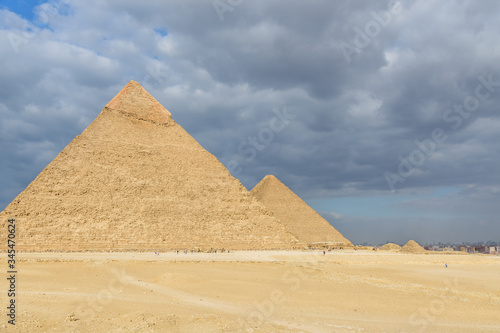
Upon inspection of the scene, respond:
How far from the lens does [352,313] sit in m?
11.1

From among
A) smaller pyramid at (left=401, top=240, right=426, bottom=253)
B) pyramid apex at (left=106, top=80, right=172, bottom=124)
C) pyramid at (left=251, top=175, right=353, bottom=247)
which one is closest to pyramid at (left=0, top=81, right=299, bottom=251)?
pyramid apex at (left=106, top=80, right=172, bottom=124)

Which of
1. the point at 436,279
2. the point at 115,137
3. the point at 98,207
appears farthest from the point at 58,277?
the point at 115,137

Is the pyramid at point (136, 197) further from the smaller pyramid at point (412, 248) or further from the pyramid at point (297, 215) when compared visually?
the smaller pyramid at point (412, 248)

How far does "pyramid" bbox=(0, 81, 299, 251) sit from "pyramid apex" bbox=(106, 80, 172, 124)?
0.51 ft

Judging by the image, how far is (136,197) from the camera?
49.2 m

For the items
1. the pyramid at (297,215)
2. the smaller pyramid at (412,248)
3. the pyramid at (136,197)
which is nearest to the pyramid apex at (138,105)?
the pyramid at (136,197)

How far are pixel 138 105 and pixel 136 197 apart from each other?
1912 centimetres

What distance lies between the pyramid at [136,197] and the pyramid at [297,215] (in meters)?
Result: 21.4

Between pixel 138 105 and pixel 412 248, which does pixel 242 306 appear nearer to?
pixel 138 105

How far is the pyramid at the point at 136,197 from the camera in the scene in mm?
42625

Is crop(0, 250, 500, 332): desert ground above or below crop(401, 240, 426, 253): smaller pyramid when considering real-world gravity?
above

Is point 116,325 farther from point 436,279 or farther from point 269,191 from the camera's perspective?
point 269,191

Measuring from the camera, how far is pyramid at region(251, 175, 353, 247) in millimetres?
76188

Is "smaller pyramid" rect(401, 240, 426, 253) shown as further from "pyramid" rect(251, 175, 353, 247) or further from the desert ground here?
the desert ground
